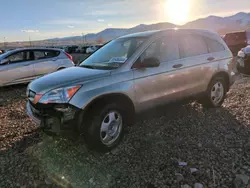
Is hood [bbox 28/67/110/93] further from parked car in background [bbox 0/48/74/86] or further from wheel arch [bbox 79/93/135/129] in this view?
parked car in background [bbox 0/48/74/86]

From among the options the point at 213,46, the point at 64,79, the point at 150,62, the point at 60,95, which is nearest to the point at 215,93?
the point at 213,46

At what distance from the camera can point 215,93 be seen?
18.8 ft

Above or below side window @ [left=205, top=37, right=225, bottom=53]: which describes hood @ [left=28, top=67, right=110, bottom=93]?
below

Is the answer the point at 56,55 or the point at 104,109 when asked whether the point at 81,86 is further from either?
the point at 56,55

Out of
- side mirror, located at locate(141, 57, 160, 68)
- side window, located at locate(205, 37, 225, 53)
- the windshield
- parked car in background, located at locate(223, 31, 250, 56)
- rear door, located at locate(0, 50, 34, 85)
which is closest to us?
side mirror, located at locate(141, 57, 160, 68)

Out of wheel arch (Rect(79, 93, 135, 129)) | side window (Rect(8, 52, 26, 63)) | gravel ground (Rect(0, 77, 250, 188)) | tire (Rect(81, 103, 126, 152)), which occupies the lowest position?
gravel ground (Rect(0, 77, 250, 188))

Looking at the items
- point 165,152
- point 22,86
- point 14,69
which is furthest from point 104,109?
point 22,86

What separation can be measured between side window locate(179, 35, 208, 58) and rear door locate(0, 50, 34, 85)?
652 centimetres

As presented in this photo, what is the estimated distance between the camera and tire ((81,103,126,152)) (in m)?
3.56

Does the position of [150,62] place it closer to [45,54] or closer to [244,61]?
[244,61]

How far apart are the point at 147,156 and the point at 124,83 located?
1.16 metres

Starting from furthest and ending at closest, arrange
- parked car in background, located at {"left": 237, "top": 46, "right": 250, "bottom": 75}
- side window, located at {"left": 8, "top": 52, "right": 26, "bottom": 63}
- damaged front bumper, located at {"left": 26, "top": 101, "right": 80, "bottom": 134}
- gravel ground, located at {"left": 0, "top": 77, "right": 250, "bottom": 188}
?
side window, located at {"left": 8, "top": 52, "right": 26, "bottom": 63}, parked car in background, located at {"left": 237, "top": 46, "right": 250, "bottom": 75}, damaged front bumper, located at {"left": 26, "top": 101, "right": 80, "bottom": 134}, gravel ground, located at {"left": 0, "top": 77, "right": 250, "bottom": 188}

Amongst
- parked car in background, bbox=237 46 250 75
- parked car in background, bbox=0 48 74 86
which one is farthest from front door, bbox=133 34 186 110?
Answer: parked car in background, bbox=0 48 74 86

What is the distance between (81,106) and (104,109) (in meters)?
0.35
